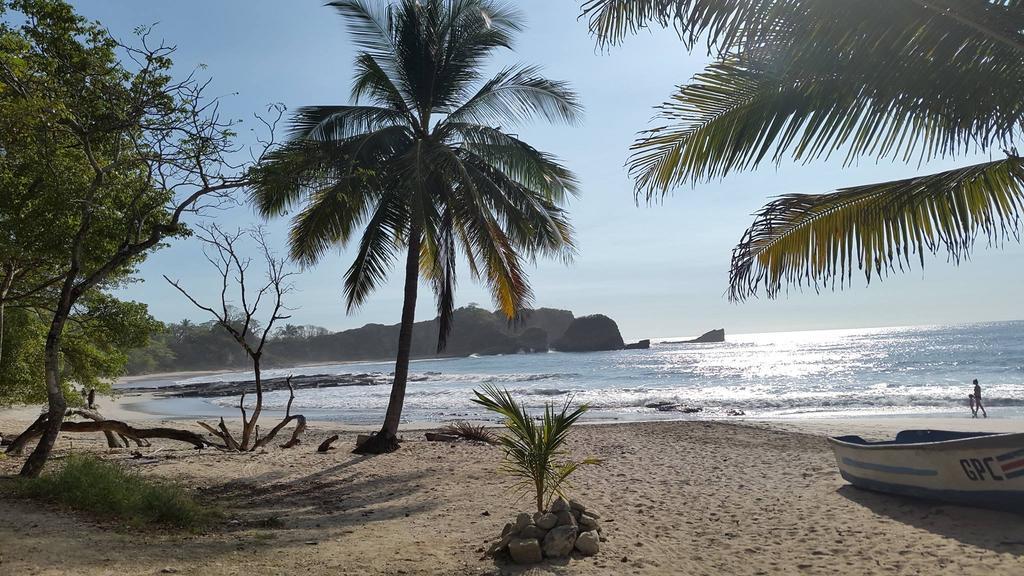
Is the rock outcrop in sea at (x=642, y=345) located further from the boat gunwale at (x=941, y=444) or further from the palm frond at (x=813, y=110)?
the palm frond at (x=813, y=110)

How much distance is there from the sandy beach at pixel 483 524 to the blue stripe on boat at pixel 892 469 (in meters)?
0.32

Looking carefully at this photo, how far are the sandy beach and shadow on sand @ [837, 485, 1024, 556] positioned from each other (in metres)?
0.02

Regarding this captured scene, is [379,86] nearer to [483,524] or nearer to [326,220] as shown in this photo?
[326,220]

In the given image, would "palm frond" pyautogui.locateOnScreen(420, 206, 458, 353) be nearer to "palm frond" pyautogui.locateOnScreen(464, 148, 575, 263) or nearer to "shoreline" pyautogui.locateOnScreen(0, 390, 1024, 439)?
"palm frond" pyautogui.locateOnScreen(464, 148, 575, 263)

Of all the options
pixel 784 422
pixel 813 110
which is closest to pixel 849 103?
pixel 813 110

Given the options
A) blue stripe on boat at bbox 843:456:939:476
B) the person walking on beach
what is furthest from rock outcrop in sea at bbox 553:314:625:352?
blue stripe on boat at bbox 843:456:939:476

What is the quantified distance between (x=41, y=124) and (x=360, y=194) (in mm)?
4611

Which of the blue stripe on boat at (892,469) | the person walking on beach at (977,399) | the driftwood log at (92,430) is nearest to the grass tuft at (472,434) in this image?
the driftwood log at (92,430)

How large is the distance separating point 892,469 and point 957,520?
2.61 feet

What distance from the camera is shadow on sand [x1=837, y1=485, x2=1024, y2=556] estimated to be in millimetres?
5246

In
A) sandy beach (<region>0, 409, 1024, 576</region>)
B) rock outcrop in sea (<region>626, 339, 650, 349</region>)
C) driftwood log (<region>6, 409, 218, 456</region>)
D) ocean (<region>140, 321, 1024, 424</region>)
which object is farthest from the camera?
rock outcrop in sea (<region>626, 339, 650, 349</region>)

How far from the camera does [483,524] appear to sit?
6.15 meters

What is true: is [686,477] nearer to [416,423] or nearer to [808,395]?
[416,423]

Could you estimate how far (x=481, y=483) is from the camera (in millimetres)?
8344
